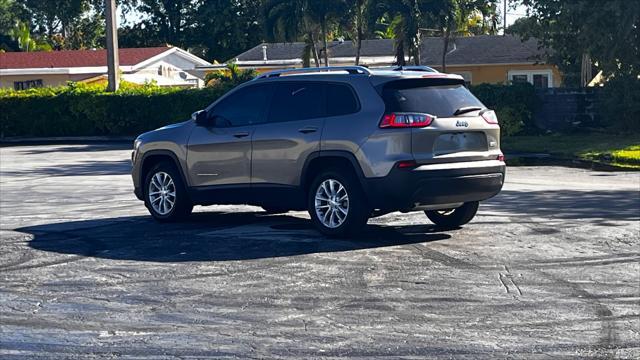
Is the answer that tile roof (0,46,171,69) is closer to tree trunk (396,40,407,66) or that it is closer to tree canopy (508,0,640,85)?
tree trunk (396,40,407,66)

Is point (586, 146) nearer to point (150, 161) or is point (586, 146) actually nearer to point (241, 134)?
point (150, 161)

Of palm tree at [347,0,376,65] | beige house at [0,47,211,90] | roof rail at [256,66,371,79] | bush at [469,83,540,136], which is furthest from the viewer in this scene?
beige house at [0,47,211,90]

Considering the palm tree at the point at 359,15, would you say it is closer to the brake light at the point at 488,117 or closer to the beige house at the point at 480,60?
the beige house at the point at 480,60

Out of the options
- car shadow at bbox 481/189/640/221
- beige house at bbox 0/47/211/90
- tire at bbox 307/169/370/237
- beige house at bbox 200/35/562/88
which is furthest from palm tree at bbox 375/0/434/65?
tire at bbox 307/169/370/237

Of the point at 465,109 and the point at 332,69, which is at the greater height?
the point at 332,69

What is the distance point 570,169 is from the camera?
2398 cm

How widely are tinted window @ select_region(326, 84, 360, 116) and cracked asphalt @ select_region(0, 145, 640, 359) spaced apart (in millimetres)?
1391

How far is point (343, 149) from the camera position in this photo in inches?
453

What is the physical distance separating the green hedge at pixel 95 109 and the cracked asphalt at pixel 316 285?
21.3m

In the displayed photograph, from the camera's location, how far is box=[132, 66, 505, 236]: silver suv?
11242mm

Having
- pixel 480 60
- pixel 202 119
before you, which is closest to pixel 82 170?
pixel 202 119

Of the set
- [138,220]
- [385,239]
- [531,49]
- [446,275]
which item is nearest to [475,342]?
[446,275]

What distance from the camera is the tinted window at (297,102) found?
12.1 metres

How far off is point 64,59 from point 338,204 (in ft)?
158
